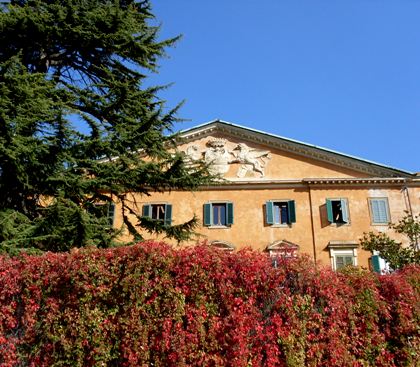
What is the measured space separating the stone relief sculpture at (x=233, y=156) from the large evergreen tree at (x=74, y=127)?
34.9 feet

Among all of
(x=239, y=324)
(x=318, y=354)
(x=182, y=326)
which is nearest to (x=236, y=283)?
(x=239, y=324)

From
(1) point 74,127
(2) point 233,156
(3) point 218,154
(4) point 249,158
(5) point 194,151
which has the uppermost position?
(5) point 194,151

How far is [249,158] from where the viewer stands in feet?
76.1

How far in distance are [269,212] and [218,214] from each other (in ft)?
8.79

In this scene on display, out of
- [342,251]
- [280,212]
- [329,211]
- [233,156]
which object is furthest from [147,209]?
[342,251]

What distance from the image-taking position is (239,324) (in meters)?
6.16

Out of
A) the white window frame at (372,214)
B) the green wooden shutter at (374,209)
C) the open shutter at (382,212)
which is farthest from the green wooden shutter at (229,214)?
the open shutter at (382,212)

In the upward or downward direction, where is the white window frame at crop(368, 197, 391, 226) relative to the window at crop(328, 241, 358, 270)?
upward

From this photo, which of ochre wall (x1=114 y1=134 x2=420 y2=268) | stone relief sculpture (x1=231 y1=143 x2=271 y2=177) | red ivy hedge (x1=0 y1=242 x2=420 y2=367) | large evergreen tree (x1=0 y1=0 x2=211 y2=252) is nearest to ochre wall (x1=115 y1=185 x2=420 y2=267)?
ochre wall (x1=114 y1=134 x2=420 y2=268)

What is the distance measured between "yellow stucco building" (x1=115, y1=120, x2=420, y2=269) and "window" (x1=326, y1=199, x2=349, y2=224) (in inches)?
2.0

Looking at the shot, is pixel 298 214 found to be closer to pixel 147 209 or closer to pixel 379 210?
pixel 379 210

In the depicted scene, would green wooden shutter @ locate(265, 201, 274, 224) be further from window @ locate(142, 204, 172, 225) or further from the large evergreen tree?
the large evergreen tree

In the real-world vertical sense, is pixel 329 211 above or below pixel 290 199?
below

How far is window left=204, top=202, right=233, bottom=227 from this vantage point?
21634 mm
